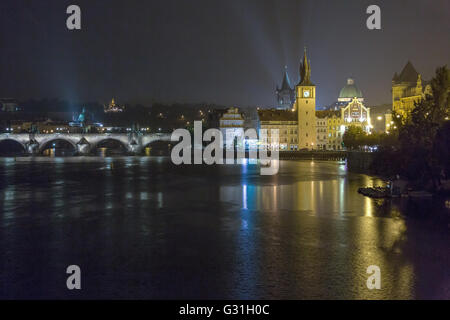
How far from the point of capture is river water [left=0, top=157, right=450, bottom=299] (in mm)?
14492

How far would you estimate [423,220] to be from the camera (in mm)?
24391

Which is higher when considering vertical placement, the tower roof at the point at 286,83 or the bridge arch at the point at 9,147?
the tower roof at the point at 286,83

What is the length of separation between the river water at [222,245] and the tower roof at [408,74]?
63.5m

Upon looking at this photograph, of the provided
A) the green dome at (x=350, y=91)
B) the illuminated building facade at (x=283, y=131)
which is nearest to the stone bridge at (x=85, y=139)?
the illuminated building facade at (x=283, y=131)

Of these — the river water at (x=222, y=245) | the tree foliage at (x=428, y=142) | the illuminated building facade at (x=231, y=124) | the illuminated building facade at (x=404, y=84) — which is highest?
the illuminated building facade at (x=404, y=84)

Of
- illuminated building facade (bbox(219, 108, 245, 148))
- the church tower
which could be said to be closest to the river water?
the church tower

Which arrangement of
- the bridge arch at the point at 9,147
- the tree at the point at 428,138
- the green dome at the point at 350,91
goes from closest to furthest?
the tree at the point at 428,138
the bridge arch at the point at 9,147
the green dome at the point at 350,91

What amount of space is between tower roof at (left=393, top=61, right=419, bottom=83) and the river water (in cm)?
6349

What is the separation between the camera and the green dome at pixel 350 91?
129 metres

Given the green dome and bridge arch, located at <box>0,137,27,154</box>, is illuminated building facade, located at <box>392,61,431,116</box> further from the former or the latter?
bridge arch, located at <box>0,137,27,154</box>

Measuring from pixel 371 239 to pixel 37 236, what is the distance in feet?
44.9

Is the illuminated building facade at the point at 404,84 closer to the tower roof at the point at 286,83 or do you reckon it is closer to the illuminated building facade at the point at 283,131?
the illuminated building facade at the point at 283,131
